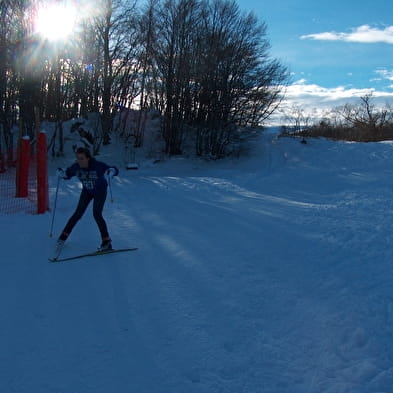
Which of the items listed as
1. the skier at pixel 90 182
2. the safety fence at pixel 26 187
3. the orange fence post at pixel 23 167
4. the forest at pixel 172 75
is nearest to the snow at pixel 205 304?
the skier at pixel 90 182

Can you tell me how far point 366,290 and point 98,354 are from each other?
326 centimetres

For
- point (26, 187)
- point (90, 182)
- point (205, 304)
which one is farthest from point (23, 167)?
point (205, 304)

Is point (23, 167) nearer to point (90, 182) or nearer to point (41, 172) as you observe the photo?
point (41, 172)

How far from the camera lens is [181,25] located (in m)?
24.3

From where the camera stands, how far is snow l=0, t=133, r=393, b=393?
3297mm

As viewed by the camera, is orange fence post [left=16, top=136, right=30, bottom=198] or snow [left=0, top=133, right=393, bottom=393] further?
orange fence post [left=16, top=136, right=30, bottom=198]

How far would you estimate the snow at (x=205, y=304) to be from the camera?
330 centimetres

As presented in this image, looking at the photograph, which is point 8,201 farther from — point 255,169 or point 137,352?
point 255,169

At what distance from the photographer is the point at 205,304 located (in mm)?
4562

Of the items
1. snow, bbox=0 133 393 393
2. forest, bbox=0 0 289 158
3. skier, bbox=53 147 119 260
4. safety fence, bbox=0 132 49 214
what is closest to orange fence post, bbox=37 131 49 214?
safety fence, bbox=0 132 49 214

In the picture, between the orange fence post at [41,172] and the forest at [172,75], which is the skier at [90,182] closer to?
the orange fence post at [41,172]

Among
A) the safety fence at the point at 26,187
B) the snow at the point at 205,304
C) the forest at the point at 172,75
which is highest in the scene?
the forest at the point at 172,75

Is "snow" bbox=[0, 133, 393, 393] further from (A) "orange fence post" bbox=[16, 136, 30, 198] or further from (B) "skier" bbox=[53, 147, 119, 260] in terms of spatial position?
(A) "orange fence post" bbox=[16, 136, 30, 198]

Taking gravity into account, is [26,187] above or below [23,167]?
below
